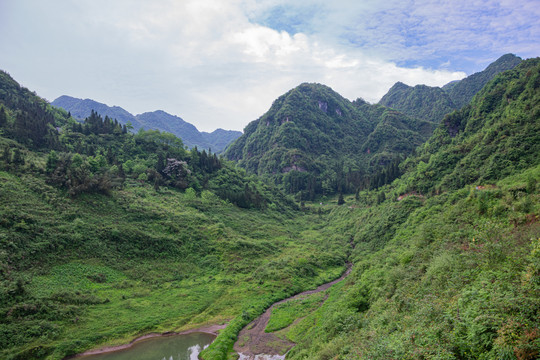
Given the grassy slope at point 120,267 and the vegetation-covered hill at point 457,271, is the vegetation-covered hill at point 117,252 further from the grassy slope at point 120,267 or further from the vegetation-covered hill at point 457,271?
the vegetation-covered hill at point 457,271

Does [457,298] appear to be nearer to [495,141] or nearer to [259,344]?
[259,344]

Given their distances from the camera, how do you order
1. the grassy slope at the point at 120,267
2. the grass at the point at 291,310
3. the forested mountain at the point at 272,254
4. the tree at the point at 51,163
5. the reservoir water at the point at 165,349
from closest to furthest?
the forested mountain at the point at 272,254, the reservoir water at the point at 165,349, the grassy slope at the point at 120,267, the grass at the point at 291,310, the tree at the point at 51,163

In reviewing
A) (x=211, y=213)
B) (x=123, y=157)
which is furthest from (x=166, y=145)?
(x=211, y=213)

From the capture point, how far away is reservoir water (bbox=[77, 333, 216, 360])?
95.9 ft

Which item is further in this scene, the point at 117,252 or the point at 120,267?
the point at 117,252

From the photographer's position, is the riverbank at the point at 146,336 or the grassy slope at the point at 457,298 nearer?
the grassy slope at the point at 457,298

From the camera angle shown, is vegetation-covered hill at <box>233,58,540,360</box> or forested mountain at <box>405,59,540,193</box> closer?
vegetation-covered hill at <box>233,58,540,360</box>

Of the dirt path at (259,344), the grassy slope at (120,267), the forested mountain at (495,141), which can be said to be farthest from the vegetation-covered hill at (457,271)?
the grassy slope at (120,267)

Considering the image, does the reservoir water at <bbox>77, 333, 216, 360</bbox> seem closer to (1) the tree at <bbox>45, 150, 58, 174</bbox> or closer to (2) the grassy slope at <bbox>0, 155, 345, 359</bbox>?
(2) the grassy slope at <bbox>0, 155, 345, 359</bbox>

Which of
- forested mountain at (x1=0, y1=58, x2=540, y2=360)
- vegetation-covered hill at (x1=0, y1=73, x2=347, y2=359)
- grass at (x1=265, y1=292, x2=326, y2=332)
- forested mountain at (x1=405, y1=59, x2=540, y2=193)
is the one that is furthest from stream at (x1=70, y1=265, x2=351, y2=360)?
forested mountain at (x1=405, y1=59, x2=540, y2=193)

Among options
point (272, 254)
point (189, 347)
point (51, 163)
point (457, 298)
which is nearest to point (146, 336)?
point (189, 347)

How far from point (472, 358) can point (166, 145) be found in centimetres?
10353

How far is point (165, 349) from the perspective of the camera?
101 ft

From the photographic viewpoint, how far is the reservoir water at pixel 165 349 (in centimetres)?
2922
